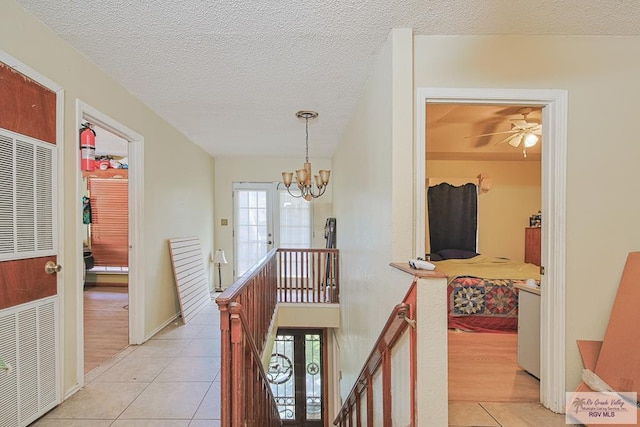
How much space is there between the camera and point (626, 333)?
190cm

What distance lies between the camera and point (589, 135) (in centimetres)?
208

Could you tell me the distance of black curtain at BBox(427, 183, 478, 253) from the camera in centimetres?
561

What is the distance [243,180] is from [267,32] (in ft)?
14.8

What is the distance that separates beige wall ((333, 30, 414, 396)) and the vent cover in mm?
2144

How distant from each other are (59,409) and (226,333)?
4.87 feet

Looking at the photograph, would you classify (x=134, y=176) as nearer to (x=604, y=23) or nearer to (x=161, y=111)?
(x=161, y=111)

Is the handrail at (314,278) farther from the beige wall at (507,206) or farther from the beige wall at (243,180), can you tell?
the beige wall at (507,206)

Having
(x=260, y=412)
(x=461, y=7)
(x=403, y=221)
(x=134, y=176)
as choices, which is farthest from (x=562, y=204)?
(x=134, y=176)

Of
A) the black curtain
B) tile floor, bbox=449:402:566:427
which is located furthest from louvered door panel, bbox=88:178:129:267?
tile floor, bbox=449:402:566:427

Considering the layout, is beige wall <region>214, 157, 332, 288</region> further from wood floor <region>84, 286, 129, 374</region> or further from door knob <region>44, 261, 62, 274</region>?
door knob <region>44, 261, 62, 274</region>

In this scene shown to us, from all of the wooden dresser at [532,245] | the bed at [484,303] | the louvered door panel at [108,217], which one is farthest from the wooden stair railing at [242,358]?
the wooden dresser at [532,245]

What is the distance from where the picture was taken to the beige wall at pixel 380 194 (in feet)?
6.68

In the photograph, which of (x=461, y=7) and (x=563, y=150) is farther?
(x=563, y=150)

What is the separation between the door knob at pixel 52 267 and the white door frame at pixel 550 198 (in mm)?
2295
